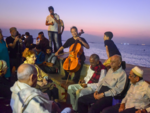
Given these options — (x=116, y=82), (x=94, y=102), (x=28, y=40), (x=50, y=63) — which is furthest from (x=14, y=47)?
(x=116, y=82)

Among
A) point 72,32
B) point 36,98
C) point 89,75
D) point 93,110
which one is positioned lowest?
point 93,110

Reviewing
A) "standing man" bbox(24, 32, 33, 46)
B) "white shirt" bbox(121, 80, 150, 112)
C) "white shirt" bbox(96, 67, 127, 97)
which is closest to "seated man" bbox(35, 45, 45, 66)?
"standing man" bbox(24, 32, 33, 46)

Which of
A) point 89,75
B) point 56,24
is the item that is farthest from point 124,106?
point 56,24

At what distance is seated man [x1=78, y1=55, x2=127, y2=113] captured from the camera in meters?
2.50

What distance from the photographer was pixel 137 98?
2113 millimetres

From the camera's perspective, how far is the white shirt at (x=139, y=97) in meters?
2.07

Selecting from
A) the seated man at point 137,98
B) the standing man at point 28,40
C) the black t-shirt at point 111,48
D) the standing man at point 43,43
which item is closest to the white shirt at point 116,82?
the seated man at point 137,98

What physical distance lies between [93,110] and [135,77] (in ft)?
2.64

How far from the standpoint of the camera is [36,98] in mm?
1254

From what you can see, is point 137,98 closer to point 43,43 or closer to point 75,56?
point 75,56

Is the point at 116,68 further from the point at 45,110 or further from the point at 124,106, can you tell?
the point at 45,110

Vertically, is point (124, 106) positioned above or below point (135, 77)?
below

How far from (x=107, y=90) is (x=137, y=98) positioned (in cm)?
62

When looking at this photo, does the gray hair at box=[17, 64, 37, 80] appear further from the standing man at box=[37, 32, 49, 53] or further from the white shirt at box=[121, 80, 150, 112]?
the standing man at box=[37, 32, 49, 53]
